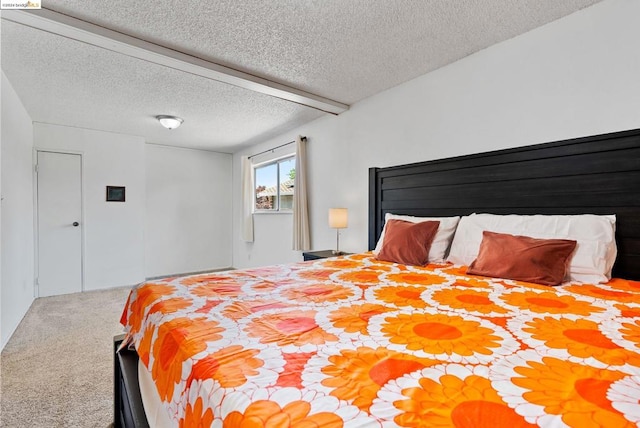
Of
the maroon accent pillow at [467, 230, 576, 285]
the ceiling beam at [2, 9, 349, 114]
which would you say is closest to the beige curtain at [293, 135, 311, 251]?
the ceiling beam at [2, 9, 349, 114]

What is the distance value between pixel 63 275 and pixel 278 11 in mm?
4515

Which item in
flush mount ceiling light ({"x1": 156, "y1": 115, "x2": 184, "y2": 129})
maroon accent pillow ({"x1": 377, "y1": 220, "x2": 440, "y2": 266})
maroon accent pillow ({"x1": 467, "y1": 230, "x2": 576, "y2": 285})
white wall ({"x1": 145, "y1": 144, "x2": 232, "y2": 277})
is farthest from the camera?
white wall ({"x1": 145, "y1": 144, "x2": 232, "y2": 277})

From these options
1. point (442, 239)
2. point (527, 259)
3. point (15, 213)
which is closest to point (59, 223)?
point (15, 213)

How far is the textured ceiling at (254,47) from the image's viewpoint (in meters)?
1.96

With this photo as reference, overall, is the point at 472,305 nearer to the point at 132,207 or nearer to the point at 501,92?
the point at 501,92

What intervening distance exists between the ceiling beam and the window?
1.71 meters

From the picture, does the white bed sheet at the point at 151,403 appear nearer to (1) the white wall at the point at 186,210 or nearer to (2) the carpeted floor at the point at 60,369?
(2) the carpeted floor at the point at 60,369

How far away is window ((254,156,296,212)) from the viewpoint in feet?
16.0

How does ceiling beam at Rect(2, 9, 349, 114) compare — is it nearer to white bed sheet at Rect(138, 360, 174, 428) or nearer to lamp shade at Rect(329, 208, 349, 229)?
lamp shade at Rect(329, 208, 349, 229)

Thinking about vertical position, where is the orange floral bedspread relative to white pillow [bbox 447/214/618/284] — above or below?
below

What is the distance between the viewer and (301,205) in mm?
4215

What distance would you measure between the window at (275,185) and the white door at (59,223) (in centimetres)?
260

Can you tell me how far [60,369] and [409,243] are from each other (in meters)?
2.66

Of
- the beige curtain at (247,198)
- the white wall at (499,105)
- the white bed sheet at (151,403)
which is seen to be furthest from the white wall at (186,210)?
the white bed sheet at (151,403)
